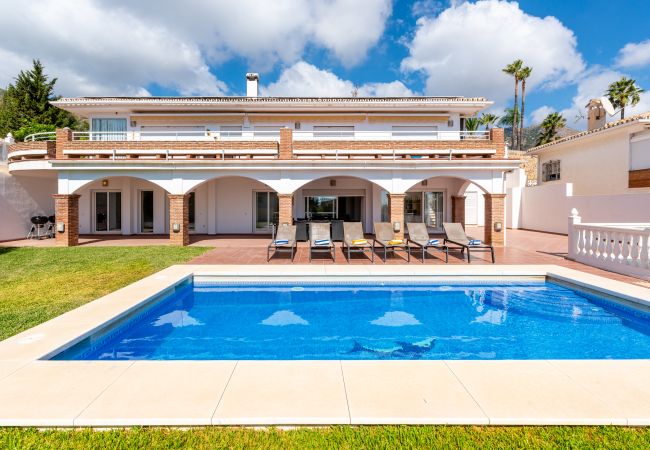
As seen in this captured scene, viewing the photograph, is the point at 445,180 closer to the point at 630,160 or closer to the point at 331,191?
the point at 331,191

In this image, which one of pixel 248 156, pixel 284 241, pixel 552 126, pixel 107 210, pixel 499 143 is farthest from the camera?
pixel 552 126

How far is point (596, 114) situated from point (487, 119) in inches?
944

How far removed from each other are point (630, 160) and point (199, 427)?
24225 mm

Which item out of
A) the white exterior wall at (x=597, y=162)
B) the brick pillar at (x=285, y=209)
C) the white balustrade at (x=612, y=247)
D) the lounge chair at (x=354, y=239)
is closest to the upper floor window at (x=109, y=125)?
the brick pillar at (x=285, y=209)

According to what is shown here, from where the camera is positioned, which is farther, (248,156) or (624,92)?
(624,92)

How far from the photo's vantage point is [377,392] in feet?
11.5

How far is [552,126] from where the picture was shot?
144 feet

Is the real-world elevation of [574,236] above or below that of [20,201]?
below

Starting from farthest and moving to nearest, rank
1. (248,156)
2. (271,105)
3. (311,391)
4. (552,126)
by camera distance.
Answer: (552,126), (271,105), (248,156), (311,391)

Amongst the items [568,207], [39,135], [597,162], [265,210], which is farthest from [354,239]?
[39,135]

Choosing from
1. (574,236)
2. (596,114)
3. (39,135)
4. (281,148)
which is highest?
(596,114)

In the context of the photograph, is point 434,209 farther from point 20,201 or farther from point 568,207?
point 20,201

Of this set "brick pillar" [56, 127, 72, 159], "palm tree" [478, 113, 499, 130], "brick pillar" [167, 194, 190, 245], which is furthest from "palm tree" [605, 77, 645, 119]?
"brick pillar" [56, 127, 72, 159]

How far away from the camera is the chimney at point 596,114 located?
24.3m
